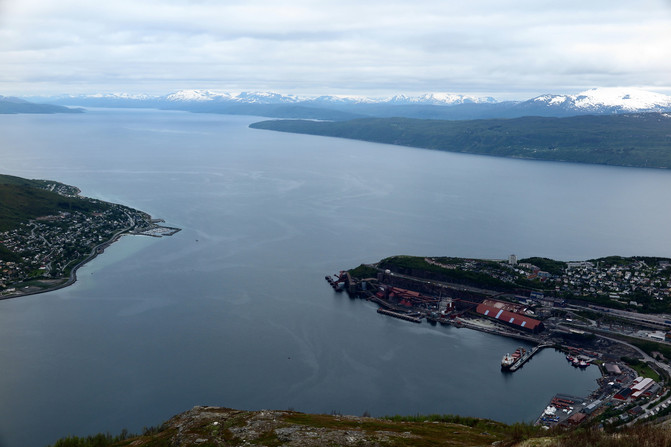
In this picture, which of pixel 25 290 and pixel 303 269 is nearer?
pixel 25 290

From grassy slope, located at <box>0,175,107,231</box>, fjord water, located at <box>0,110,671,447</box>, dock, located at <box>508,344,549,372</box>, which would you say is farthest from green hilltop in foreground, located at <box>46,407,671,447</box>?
grassy slope, located at <box>0,175,107,231</box>

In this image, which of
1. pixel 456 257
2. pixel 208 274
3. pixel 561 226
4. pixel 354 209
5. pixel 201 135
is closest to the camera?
pixel 208 274

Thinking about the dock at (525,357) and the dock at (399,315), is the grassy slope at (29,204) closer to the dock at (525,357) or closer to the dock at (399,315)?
the dock at (399,315)

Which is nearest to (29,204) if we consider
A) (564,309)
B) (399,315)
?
(399,315)

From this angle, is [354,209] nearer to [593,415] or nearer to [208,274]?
[208,274]

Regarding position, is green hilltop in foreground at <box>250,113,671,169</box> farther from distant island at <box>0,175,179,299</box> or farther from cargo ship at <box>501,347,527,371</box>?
distant island at <box>0,175,179,299</box>

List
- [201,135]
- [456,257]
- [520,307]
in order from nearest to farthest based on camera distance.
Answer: [520,307] < [456,257] < [201,135]

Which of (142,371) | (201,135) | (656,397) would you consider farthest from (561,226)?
(201,135)

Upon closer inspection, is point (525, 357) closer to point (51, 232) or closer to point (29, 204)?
point (51, 232)
